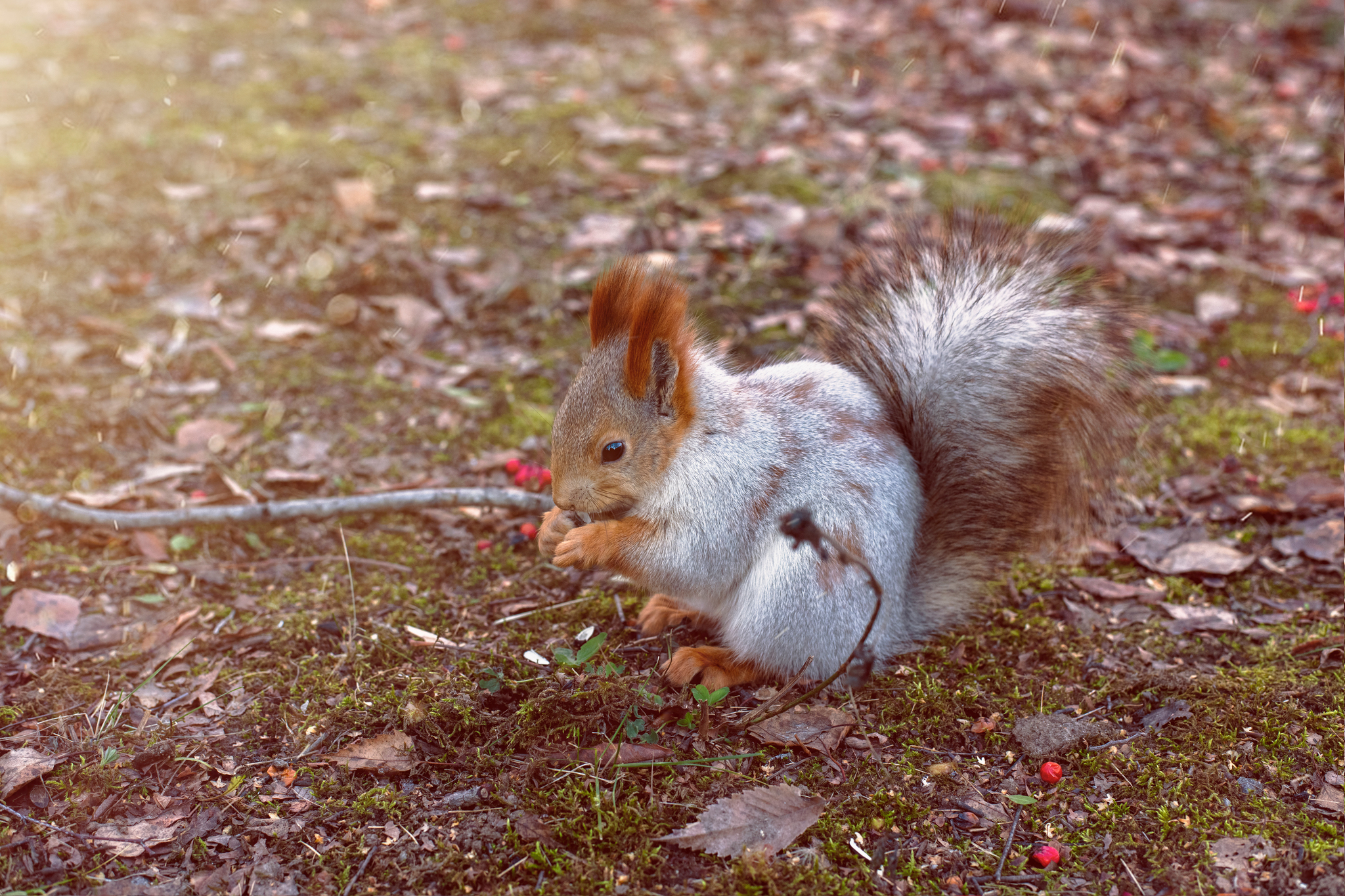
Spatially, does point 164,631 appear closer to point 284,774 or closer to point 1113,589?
point 284,774

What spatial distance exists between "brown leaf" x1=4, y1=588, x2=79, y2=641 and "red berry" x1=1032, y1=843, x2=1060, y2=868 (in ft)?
6.81

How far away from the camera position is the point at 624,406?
2143mm

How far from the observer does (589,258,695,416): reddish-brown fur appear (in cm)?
209

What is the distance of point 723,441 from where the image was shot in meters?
2.18

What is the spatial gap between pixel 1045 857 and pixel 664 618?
0.96 meters

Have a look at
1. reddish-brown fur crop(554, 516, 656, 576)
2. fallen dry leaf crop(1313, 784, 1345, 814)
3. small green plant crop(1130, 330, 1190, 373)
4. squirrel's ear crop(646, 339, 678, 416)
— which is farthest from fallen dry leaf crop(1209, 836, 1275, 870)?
small green plant crop(1130, 330, 1190, 373)

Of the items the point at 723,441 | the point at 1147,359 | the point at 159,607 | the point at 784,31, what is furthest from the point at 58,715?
the point at 784,31

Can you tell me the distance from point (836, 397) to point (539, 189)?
244 cm

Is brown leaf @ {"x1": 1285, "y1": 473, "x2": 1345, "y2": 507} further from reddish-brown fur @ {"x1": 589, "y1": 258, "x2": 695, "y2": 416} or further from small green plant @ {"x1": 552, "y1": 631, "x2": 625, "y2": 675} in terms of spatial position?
small green plant @ {"x1": 552, "y1": 631, "x2": 625, "y2": 675}

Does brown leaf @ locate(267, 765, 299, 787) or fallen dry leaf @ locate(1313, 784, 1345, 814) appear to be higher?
fallen dry leaf @ locate(1313, 784, 1345, 814)

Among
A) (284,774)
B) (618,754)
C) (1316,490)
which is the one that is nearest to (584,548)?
(618,754)

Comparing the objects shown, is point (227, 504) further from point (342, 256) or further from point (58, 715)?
point (342, 256)

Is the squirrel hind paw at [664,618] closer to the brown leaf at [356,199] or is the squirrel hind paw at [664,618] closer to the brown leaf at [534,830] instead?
the brown leaf at [534,830]

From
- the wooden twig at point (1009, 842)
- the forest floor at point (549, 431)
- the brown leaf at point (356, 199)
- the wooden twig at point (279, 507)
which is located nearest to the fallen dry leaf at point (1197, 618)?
the forest floor at point (549, 431)
